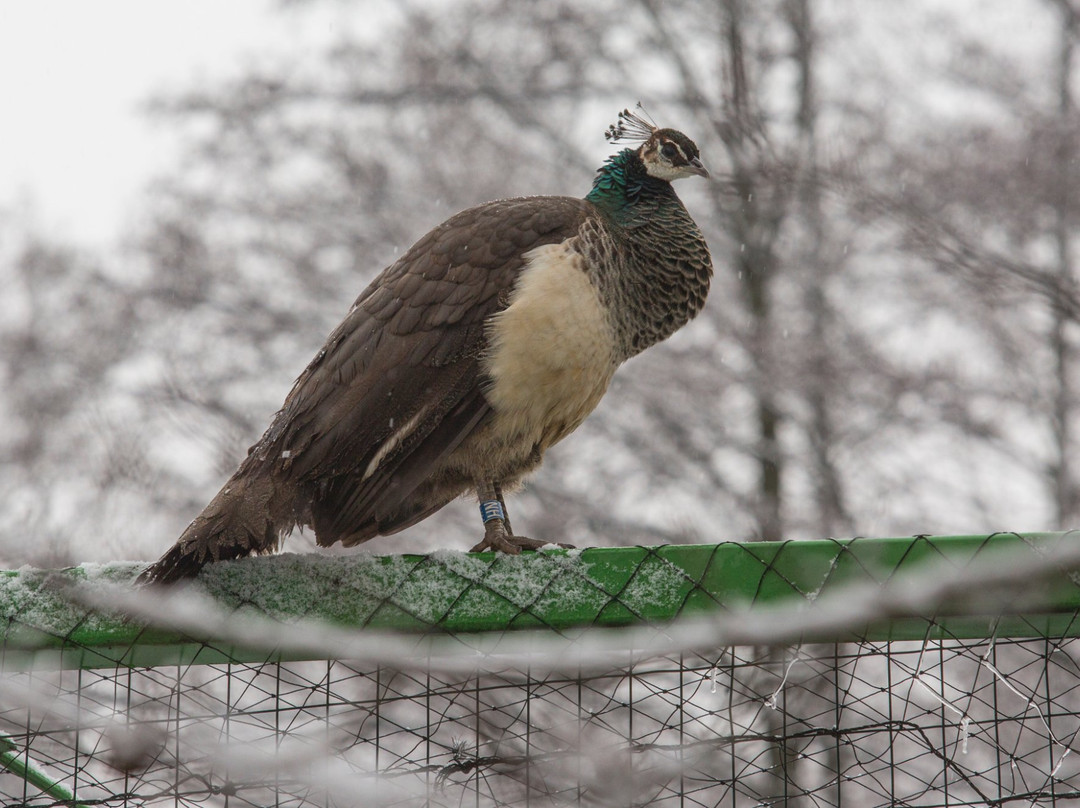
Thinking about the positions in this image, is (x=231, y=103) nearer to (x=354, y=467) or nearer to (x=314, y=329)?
(x=314, y=329)

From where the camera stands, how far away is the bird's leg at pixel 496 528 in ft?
11.9

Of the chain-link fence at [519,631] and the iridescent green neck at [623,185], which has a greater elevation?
the iridescent green neck at [623,185]

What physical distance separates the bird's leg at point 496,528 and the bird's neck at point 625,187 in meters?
1.00

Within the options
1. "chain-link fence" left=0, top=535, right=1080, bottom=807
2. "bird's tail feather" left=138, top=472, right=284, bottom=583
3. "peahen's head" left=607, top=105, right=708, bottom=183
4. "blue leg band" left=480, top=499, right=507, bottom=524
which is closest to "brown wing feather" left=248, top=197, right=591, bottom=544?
"bird's tail feather" left=138, top=472, right=284, bottom=583

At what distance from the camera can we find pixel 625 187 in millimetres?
4309

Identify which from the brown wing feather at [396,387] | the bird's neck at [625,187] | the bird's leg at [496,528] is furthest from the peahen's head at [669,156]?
the bird's leg at [496,528]

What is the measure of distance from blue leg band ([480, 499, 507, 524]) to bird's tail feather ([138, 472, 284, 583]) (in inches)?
27.0

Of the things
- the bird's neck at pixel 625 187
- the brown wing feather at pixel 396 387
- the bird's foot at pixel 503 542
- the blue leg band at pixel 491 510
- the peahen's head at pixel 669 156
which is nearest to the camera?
the brown wing feather at pixel 396 387

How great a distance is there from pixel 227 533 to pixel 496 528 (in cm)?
89

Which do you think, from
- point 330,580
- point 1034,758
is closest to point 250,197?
point 1034,758

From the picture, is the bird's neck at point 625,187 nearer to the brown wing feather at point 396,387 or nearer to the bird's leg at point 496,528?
the brown wing feather at point 396,387

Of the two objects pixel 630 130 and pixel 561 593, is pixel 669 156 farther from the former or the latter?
pixel 561 593

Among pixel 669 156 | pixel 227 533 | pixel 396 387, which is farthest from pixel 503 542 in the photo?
pixel 669 156

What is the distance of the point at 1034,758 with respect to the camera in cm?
634
